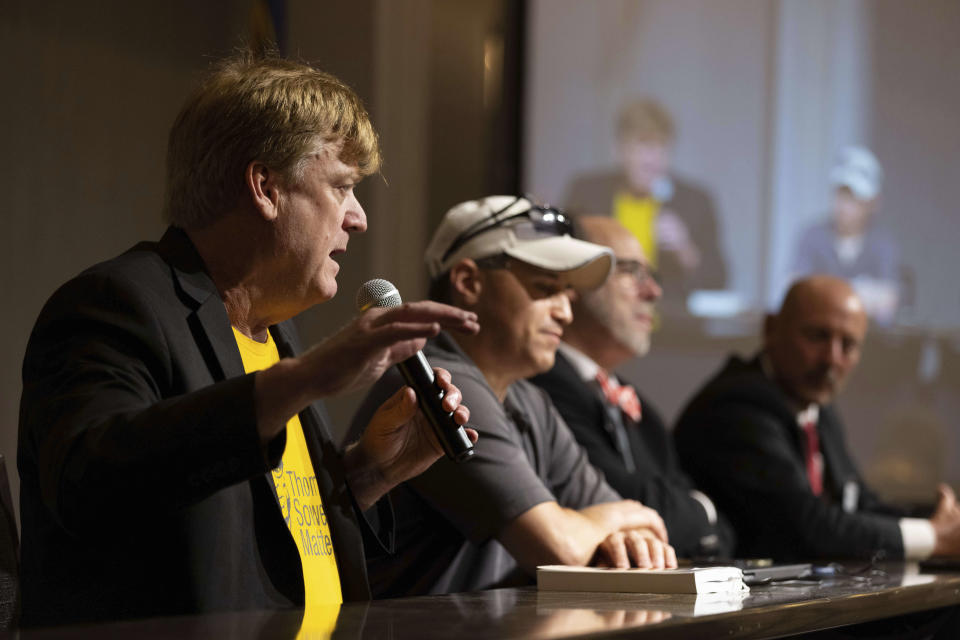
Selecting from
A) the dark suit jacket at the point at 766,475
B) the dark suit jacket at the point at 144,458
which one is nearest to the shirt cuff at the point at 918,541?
the dark suit jacket at the point at 766,475

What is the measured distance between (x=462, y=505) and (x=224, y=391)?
949 mm

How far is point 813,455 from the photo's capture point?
13.9 ft

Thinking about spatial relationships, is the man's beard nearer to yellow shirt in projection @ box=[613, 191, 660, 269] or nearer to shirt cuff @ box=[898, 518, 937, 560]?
shirt cuff @ box=[898, 518, 937, 560]

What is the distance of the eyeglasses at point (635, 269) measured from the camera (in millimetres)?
3936

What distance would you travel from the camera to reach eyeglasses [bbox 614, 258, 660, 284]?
3.94 m

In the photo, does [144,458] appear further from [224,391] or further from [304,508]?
[304,508]

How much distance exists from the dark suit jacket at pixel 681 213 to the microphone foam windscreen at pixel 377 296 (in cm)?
362

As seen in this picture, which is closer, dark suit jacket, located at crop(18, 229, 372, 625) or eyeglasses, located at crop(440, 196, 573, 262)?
dark suit jacket, located at crop(18, 229, 372, 625)

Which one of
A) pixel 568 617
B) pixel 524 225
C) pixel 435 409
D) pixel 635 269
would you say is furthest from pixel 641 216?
pixel 568 617

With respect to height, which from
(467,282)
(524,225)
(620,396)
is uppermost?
(524,225)

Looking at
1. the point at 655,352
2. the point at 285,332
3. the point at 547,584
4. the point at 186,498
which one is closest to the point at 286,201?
the point at 285,332

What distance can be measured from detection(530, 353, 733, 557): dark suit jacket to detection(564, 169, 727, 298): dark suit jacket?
1955 mm

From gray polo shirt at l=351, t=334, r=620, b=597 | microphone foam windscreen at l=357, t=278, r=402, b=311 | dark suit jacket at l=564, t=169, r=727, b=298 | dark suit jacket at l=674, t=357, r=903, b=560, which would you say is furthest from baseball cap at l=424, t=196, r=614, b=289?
dark suit jacket at l=564, t=169, r=727, b=298

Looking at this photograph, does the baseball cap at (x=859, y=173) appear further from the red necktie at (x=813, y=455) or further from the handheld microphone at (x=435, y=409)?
the handheld microphone at (x=435, y=409)
